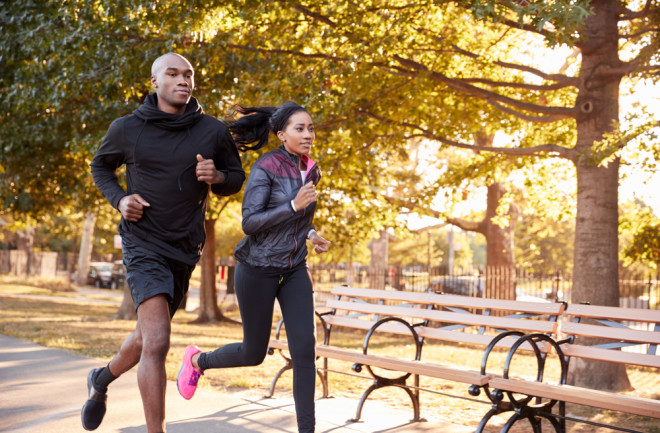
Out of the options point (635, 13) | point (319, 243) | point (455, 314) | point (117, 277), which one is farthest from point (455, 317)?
point (117, 277)

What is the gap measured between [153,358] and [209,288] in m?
18.1

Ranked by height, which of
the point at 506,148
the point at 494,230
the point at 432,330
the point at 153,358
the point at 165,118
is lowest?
the point at 153,358

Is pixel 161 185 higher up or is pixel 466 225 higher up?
pixel 466 225

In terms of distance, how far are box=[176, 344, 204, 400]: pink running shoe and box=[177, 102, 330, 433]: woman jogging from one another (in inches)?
16.2

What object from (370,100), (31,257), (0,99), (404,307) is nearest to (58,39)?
(0,99)

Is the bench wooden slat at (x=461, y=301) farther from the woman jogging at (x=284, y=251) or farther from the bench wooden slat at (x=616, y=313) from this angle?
the woman jogging at (x=284, y=251)

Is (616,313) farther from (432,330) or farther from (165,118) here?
(165,118)

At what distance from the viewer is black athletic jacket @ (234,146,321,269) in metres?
4.32

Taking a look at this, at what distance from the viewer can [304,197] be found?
13.8ft

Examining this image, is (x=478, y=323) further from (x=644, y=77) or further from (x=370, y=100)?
(x=370, y=100)

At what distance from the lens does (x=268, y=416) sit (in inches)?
238

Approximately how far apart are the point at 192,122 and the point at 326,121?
6968 mm

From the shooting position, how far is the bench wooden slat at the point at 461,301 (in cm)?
575

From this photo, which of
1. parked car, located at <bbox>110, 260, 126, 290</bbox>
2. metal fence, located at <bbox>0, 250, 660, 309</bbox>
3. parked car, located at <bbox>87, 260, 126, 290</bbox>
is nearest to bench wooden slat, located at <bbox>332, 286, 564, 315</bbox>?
metal fence, located at <bbox>0, 250, 660, 309</bbox>
